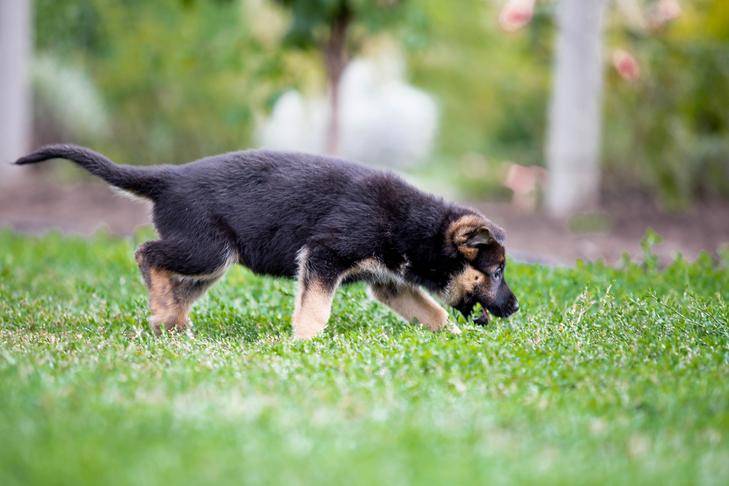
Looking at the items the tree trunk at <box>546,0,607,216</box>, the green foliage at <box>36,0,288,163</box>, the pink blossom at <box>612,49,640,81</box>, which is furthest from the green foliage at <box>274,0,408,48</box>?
the pink blossom at <box>612,49,640,81</box>

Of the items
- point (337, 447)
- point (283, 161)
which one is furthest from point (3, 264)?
point (337, 447)

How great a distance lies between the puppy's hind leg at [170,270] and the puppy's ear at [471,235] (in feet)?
5.14

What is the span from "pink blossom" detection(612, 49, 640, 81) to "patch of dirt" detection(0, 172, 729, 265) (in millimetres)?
1859

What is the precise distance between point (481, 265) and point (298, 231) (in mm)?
1272

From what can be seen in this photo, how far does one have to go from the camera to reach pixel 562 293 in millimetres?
7176

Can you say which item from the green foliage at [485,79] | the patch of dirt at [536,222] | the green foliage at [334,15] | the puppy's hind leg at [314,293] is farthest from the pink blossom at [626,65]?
the puppy's hind leg at [314,293]

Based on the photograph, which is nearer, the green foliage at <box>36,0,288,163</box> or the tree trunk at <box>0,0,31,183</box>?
the tree trunk at <box>0,0,31,183</box>

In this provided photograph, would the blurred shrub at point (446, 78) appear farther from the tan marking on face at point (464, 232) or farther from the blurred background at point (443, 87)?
the tan marking on face at point (464, 232)

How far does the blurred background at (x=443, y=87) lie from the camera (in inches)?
502

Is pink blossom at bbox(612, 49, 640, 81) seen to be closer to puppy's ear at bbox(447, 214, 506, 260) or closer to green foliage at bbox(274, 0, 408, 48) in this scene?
green foliage at bbox(274, 0, 408, 48)

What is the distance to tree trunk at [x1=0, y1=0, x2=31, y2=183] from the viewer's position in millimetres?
14109

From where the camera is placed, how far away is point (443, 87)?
71.3ft

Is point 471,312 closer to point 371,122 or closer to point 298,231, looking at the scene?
point 298,231

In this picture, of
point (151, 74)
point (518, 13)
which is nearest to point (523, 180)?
point (518, 13)
